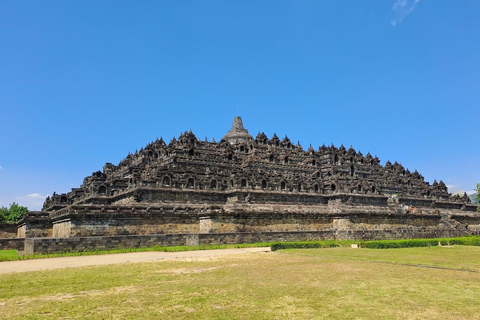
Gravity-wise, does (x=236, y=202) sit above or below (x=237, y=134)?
below

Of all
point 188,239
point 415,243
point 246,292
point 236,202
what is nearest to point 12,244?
point 188,239

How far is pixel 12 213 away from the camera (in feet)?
226

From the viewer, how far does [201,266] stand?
1889cm

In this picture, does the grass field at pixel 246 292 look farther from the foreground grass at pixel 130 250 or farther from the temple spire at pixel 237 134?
→ the temple spire at pixel 237 134

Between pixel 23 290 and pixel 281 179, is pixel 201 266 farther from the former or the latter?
pixel 281 179

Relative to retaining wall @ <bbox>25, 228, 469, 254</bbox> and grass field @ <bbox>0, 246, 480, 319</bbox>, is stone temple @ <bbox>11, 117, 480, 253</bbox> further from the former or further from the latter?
grass field @ <bbox>0, 246, 480, 319</bbox>

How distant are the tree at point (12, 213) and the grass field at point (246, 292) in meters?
57.5

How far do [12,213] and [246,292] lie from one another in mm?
69239

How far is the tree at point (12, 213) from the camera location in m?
66.2

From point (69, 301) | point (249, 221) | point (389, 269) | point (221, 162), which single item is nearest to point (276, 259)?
point (389, 269)

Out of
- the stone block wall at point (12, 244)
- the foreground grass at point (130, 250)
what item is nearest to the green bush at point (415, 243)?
the foreground grass at point (130, 250)

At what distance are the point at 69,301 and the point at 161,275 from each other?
5062mm

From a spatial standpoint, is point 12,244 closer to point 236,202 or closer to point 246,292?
point 236,202

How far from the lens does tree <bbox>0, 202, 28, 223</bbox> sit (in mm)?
66188
